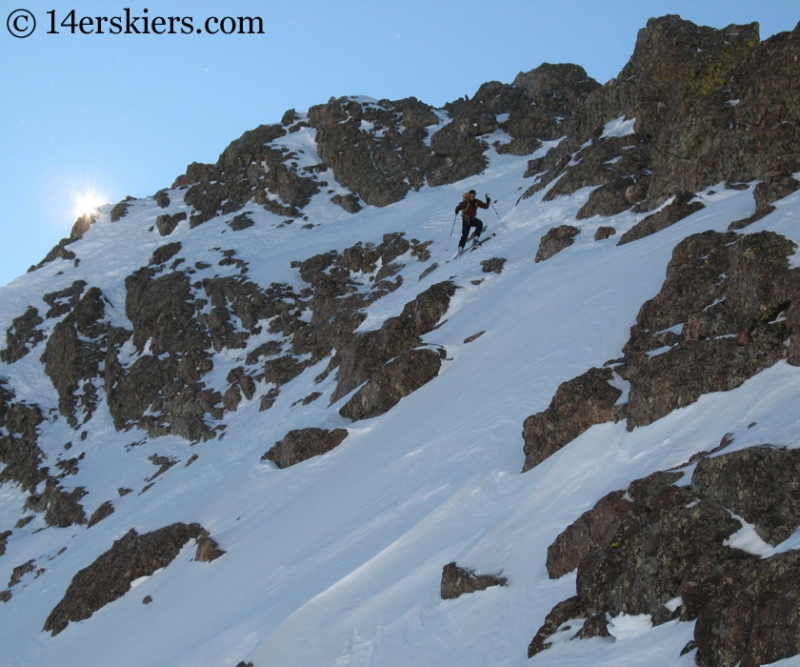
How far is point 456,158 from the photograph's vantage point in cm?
5853

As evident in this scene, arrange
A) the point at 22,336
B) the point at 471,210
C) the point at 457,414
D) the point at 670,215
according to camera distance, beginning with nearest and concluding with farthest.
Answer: the point at 457,414 < the point at 670,215 < the point at 471,210 < the point at 22,336

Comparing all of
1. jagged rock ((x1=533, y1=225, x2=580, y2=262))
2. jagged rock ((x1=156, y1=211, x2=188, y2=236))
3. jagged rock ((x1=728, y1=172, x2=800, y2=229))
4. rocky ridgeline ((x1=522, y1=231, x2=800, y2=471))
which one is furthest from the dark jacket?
jagged rock ((x1=156, y1=211, x2=188, y2=236))

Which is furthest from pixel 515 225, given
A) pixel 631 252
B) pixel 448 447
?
pixel 448 447

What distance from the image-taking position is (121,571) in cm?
2302

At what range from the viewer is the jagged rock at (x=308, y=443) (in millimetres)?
22469

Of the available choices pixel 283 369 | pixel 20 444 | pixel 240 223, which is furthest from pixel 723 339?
pixel 240 223

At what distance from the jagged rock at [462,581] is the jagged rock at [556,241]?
19.8m

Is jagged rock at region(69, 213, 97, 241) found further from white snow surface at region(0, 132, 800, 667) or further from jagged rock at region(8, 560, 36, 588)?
jagged rock at region(8, 560, 36, 588)

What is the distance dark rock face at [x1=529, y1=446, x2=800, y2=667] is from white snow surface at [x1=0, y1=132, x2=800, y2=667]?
0.31 meters

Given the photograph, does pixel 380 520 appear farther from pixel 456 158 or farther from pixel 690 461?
pixel 456 158

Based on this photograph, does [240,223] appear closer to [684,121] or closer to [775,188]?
[684,121]

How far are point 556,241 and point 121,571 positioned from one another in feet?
65.7

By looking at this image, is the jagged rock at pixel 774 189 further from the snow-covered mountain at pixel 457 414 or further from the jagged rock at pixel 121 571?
the jagged rock at pixel 121 571

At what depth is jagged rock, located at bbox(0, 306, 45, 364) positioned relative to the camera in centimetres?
5181
